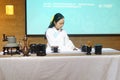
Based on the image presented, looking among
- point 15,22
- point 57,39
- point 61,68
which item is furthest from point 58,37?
point 15,22

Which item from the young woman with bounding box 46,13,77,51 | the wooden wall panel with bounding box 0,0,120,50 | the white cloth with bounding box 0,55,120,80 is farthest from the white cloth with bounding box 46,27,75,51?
the wooden wall panel with bounding box 0,0,120,50

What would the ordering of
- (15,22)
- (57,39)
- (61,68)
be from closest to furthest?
(61,68)
(57,39)
(15,22)

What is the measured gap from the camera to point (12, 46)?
2541 millimetres

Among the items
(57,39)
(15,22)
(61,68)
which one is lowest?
(61,68)

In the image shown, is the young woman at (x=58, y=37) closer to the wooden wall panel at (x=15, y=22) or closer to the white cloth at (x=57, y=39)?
the white cloth at (x=57, y=39)

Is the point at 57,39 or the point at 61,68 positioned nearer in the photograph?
the point at 61,68

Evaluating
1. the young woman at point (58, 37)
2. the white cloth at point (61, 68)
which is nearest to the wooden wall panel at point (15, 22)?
the young woman at point (58, 37)

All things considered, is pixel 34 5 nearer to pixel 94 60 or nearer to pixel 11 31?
pixel 11 31

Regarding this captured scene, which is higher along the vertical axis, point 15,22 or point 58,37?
point 15,22

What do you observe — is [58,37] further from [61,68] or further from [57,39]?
[61,68]

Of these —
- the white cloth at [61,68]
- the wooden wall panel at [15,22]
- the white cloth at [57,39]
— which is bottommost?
the white cloth at [61,68]

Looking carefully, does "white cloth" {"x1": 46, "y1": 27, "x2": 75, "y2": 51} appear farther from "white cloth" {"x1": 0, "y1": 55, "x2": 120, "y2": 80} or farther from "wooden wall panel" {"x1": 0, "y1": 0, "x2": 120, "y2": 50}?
"wooden wall panel" {"x1": 0, "y1": 0, "x2": 120, "y2": 50}

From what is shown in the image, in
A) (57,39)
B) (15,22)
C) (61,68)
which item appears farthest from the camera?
(15,22)

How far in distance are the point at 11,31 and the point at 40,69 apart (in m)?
2.95
